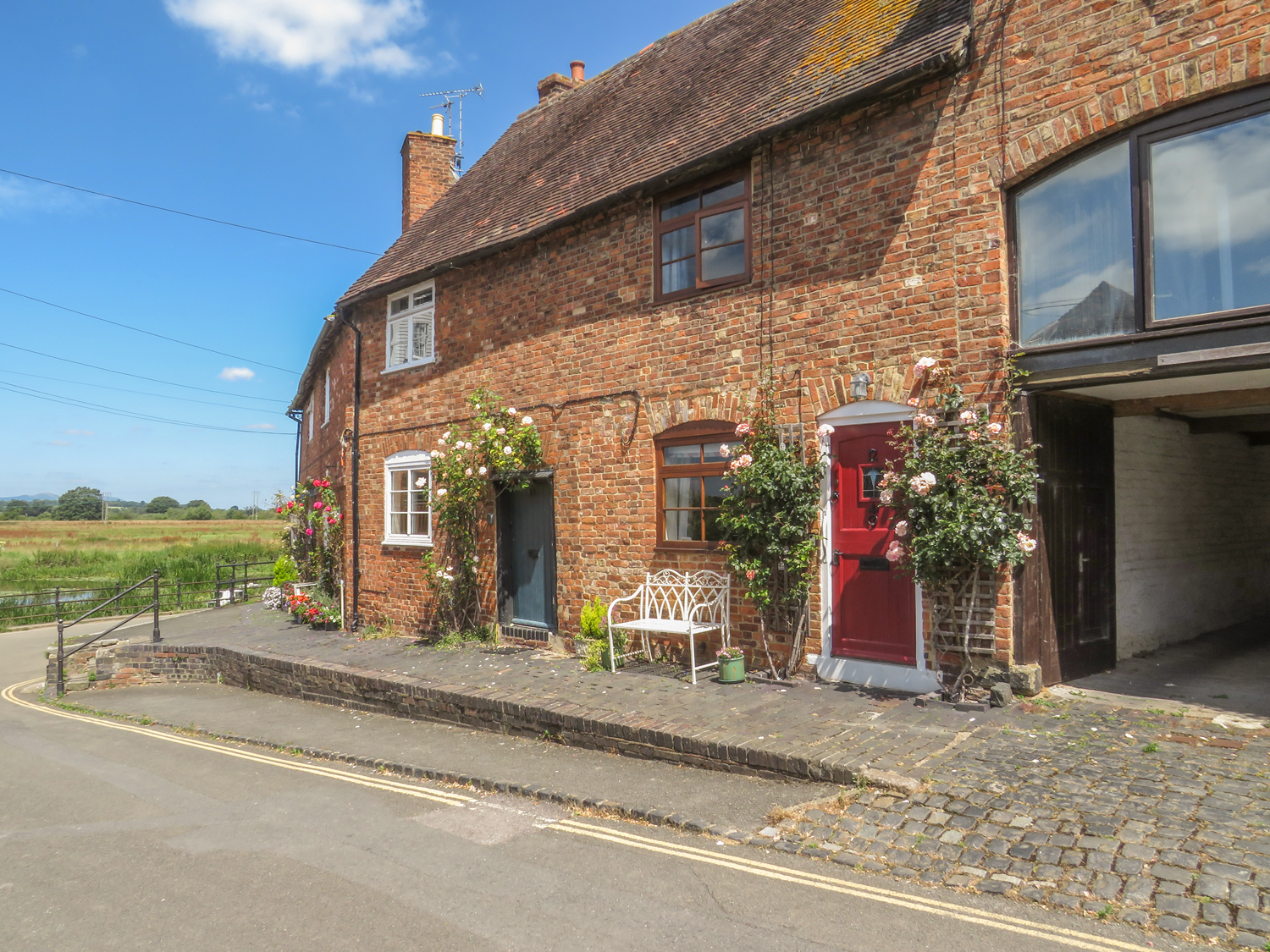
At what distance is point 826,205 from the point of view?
7895mm

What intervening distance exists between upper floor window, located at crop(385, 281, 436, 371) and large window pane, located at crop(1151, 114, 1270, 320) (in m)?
9.67

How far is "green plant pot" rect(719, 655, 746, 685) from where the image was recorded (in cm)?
797

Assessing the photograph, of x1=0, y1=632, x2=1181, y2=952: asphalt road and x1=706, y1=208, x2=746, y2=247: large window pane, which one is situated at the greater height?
x1=706, y1=208, x2=746, y2=247: large window pane

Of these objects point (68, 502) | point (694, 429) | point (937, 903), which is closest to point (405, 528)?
point (694, 429)

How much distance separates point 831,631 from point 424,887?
461cm

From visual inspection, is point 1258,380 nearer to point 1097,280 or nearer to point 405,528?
point 1097,280

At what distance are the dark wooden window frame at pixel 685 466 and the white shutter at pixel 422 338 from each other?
525 cm

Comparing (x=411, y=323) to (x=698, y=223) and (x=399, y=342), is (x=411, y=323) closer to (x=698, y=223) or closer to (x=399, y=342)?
(x=399, y=342)

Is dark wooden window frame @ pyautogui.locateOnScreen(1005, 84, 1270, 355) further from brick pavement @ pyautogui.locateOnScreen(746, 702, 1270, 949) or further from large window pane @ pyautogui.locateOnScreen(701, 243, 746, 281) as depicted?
large window pane @ pyautogui.locateOnScreen(701, 243, 746, 281)

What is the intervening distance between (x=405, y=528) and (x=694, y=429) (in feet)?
21.3

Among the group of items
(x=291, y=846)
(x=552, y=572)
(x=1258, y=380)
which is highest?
(x=1258, y=380)

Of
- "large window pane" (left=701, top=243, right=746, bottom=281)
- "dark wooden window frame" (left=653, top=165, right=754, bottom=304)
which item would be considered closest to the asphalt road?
"dark wooden window frame" (left=653, top=165, right=754, bottom=304)

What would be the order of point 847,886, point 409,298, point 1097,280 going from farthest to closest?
point 409,298 → point 1097,280 → point 847,886

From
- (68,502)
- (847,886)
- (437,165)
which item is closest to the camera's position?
(847,886)
